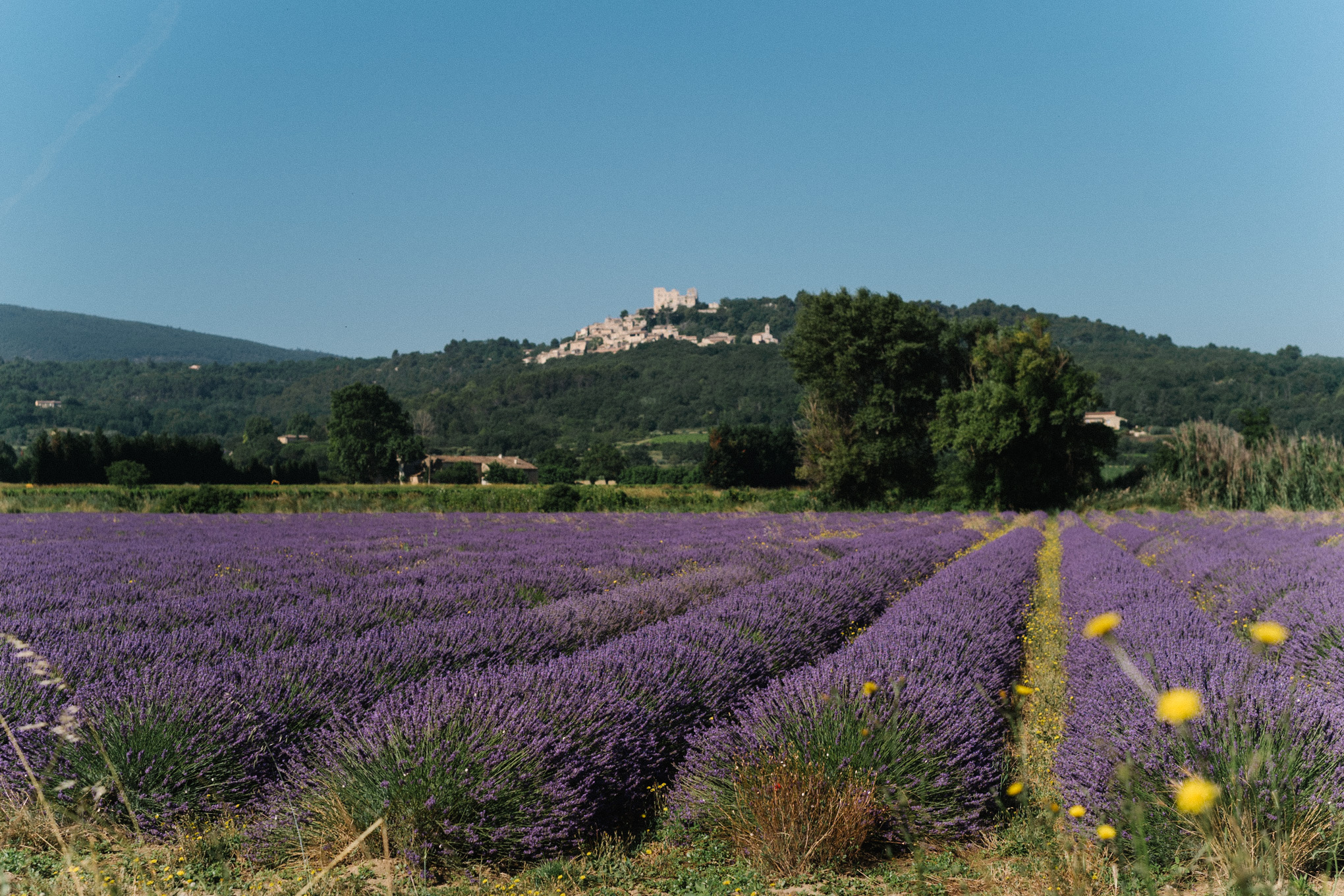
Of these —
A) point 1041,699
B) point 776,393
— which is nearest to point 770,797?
point 1041,699

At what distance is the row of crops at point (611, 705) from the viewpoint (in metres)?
2.83

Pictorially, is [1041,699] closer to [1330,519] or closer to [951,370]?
[1330,519]

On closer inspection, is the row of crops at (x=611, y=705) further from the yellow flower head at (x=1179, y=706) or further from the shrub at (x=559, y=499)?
the shrub at (x=559, y=499)

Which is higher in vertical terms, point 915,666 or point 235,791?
point 915,666

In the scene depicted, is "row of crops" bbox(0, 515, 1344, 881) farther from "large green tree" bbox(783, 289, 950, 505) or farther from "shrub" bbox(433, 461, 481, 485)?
"shrub" bbox(433, 461, 481, 485)

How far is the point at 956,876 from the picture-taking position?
2801 mm

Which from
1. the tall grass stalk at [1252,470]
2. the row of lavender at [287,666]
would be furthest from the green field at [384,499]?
the row of lavender at [287,666]

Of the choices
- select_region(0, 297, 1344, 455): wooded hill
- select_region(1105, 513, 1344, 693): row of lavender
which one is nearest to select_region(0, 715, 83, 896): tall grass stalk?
select_region(1105, 513, 1344, 693): row of lavender

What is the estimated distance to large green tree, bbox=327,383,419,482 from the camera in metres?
60.8

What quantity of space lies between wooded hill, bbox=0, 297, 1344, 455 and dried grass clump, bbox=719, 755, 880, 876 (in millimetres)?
34839

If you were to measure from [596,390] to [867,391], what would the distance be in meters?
73.7

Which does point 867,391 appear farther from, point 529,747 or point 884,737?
point 529,747

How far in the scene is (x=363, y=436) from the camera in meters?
61.2

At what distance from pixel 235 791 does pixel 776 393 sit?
84512mm
